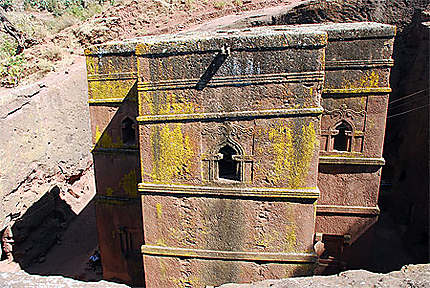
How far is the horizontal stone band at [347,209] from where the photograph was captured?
6.59 meters

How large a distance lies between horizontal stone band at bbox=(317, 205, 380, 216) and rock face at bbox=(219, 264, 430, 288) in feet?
9.59

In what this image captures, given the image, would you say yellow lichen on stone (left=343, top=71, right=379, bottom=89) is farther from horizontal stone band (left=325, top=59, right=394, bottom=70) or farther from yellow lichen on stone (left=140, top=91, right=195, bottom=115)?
yellow lichen on stone (left=140, top=91, right=195, bottom=115)

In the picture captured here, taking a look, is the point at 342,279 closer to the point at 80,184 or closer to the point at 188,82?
the point at 188,82

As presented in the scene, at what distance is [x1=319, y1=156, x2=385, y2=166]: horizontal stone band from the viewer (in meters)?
6.29

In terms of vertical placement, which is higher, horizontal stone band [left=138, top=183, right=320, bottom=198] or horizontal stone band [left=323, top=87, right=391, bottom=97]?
horizontal stone band [left=323, top=87, right=391, bottom=97]

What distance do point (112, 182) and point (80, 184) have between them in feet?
18.2

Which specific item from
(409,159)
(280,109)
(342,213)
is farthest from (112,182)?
(409,159)

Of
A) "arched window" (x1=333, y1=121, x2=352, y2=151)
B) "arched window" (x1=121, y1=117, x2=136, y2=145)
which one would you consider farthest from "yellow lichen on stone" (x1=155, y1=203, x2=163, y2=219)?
"arched window" (x1=333, y1=121, x2=352, y2=151)

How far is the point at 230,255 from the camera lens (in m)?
5.26

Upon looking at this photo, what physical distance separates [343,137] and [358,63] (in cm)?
145

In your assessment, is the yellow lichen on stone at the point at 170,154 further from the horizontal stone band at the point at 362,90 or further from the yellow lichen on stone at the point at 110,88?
the horizontal stone band at the point at 362,90

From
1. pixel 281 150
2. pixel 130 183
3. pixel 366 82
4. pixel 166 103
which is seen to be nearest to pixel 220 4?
pixel 366 82

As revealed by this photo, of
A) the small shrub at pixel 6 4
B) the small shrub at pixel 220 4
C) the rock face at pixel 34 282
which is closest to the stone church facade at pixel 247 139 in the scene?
the rock face at pixel 34 282

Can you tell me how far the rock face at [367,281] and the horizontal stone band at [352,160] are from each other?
111 inches
